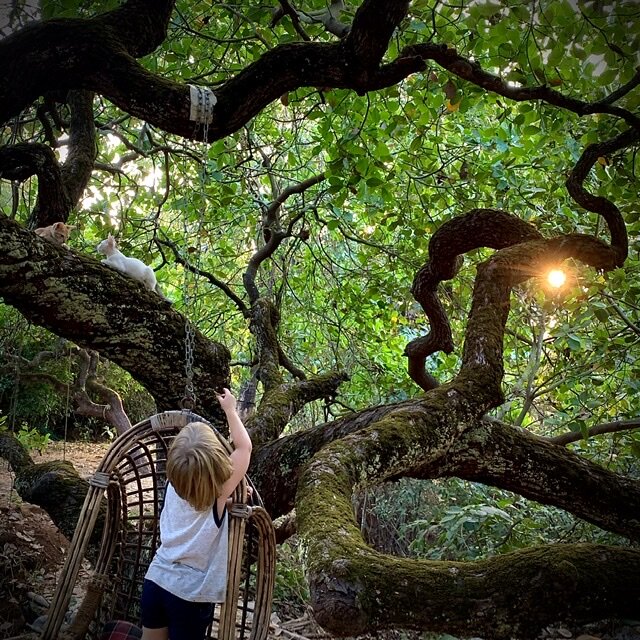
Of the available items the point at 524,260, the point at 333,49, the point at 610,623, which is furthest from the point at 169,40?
the point at 610,623

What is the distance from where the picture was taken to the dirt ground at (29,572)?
10.2 ft

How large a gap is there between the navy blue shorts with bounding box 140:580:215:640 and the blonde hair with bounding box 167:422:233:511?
1.17ft

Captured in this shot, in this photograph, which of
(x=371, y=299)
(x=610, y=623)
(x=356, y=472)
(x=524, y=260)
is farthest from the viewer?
(x=371, y=299)

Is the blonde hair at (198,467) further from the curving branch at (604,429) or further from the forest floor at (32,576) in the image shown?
the curving branch at (604,429)

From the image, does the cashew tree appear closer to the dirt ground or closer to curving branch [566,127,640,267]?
curving branch [566,127,640,267]

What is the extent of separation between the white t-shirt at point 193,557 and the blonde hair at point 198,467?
0.08 metres

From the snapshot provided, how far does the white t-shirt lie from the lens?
212 cm

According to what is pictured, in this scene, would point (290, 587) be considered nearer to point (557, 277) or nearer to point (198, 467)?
point (198, 467)

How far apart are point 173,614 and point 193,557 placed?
224mm

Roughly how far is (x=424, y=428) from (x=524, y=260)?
1.07 meters

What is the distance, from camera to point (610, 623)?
1.37m

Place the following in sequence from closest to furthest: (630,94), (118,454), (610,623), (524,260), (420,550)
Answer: (610,623) → (118,454) → (630,94) → (524,260) → (420,550)

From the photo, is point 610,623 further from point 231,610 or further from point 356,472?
point 231,610

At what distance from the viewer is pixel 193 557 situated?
6.98 feet
